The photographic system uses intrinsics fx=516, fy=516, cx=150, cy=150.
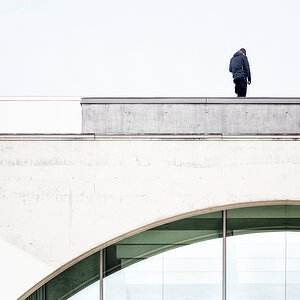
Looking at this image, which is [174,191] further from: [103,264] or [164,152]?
[103,264]

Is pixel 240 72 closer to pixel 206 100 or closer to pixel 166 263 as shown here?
pixel 206 100

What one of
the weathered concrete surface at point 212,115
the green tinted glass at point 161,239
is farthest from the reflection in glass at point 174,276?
the weathered concrete surface at point 212,115

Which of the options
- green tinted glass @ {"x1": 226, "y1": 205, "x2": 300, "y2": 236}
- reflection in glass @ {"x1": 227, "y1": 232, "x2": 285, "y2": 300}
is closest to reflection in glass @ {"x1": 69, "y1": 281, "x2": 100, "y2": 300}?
reflection in glass @ {"x1": 227, "y1": 232, "x2": 285, "y2": 300}

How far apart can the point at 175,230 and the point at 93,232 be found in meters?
1.56

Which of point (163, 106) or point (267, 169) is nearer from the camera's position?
point (267, 169)

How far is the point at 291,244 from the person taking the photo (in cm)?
987

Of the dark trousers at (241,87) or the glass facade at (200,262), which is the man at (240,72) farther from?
the glass facade at (200,262)

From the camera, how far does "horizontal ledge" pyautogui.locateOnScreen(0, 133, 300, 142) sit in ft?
31.5

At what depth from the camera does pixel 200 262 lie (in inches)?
389

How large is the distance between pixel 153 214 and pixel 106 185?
3.38ft

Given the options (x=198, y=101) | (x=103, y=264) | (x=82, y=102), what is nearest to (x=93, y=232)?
(x=103, y=264)

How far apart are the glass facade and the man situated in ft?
9.69

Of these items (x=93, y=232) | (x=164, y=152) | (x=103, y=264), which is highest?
(x=164, y=152)

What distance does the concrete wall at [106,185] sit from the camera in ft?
31.3
